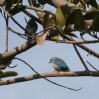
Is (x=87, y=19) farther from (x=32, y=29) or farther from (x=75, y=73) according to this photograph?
(x=32, y=29)

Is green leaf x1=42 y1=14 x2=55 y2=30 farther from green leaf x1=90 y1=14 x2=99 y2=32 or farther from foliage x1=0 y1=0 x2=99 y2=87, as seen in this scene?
green leaf x1=90 y1=14 x2=99 y2=32

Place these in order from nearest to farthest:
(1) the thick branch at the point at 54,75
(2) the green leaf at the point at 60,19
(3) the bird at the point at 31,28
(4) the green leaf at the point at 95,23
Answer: (4) the green leaf at the point at 95,23 < (2) the green leaf at the point at 60,19 < (1) the thick branch at the point at 54,75 < (3) the bird at the point at 31,28

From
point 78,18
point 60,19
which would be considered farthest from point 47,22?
A: point 78,18

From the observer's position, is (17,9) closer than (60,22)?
No

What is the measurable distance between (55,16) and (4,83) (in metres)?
0.48

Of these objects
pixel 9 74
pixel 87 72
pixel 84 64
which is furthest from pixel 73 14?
pixel 9 74

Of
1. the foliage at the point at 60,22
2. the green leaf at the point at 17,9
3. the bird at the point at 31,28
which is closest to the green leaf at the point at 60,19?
the foliage at the point at 60,22

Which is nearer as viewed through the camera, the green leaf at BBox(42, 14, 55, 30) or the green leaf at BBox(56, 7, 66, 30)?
the green leaf at BBox(56, 7, 66, 30)

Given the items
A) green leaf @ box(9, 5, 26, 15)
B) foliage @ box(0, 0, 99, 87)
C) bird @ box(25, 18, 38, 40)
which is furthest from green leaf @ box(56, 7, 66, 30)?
green leaf @ box(9, 5, 26, 15)

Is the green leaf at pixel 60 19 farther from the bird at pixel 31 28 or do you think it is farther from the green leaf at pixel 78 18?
the bird at pixel 31 28

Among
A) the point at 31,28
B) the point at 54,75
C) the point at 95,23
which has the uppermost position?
the point at 95,23

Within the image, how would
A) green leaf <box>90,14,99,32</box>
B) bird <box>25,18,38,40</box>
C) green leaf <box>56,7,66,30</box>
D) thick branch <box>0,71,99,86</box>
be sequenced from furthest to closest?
bird <box>25,18,38,40</box> → thick branch <box>0,71,99,86</box> → green leaf <box>56,7,66,30</box> → green leaf <box>90,14,99,32</box>

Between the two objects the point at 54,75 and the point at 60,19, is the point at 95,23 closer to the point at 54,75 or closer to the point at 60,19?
the point at 60,19

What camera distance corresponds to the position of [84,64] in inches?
73.4
